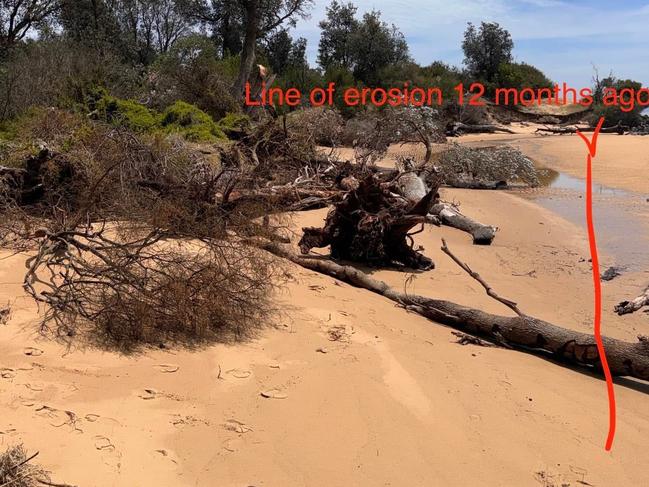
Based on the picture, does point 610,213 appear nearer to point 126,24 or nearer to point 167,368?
point 167,368

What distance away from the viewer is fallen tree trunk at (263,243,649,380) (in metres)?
4.53

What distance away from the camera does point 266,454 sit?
9.68 feet

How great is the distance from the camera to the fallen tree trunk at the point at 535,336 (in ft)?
14.9

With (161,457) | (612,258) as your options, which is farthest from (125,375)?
(612,258)

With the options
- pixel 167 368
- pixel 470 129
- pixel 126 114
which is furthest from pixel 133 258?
pixel 470 129

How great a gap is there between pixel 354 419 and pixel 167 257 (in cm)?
198

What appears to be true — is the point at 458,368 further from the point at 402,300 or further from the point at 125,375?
the point at 125,375

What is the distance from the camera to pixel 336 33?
4006 centimetres

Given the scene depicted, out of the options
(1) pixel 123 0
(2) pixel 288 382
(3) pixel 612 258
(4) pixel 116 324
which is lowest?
(3) pixel 612 258

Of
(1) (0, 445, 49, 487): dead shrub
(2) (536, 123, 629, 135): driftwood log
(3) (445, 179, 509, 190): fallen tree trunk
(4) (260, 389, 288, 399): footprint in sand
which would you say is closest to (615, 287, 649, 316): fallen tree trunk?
(4) (260, 389, 288, 399): footprint in sand

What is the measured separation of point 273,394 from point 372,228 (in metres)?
3.76

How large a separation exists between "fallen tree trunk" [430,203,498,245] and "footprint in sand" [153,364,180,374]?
22.7 feet

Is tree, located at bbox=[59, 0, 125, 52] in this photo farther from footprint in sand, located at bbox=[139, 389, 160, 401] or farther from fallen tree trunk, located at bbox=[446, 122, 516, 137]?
footprint in sand, located at bbox=[139, 389, 160, 401]

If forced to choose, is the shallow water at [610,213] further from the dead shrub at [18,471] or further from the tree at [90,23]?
the tree at [90,23]
